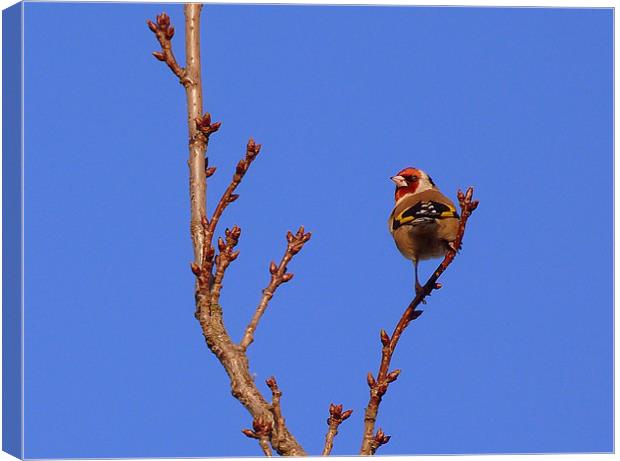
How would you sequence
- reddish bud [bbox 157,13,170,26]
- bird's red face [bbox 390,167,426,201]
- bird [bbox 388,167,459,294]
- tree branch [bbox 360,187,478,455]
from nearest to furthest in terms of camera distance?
tree branch [bbox 360,187,478,455] → reddish bud [bbox 157,13,170,26] → bird [bbox 388,167,459,294] → bird's red face [bbox 390,167,426,201]

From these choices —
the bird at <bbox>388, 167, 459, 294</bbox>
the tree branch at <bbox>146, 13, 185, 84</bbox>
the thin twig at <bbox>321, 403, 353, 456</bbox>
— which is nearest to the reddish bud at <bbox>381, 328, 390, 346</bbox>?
the thin twig at <bbox>321, 403, 353, 456</bbox>

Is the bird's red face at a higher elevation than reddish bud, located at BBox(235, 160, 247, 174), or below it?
higher

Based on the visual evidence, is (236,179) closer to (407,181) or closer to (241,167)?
(241,167)

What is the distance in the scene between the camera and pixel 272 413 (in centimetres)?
345

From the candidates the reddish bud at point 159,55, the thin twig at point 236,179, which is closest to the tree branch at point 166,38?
the reddish bud at point 159,55

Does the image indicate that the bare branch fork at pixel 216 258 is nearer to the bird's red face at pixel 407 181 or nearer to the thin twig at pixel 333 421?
the thin twig at pixel 333 421

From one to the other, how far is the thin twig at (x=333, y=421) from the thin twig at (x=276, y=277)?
0.41 meters

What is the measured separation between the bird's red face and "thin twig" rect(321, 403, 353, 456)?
352 centimetres

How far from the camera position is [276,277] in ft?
12.0

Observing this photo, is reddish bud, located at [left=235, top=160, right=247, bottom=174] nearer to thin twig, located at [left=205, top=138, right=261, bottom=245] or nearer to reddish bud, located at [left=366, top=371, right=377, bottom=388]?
thin twig, located at [left=205, top=138, right=261, bottom=245]

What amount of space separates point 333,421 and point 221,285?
656 mm

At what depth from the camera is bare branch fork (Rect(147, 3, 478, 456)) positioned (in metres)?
3.45

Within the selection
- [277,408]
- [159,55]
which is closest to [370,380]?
[277,408]

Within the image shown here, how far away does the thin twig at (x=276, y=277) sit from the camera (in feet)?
11.6
